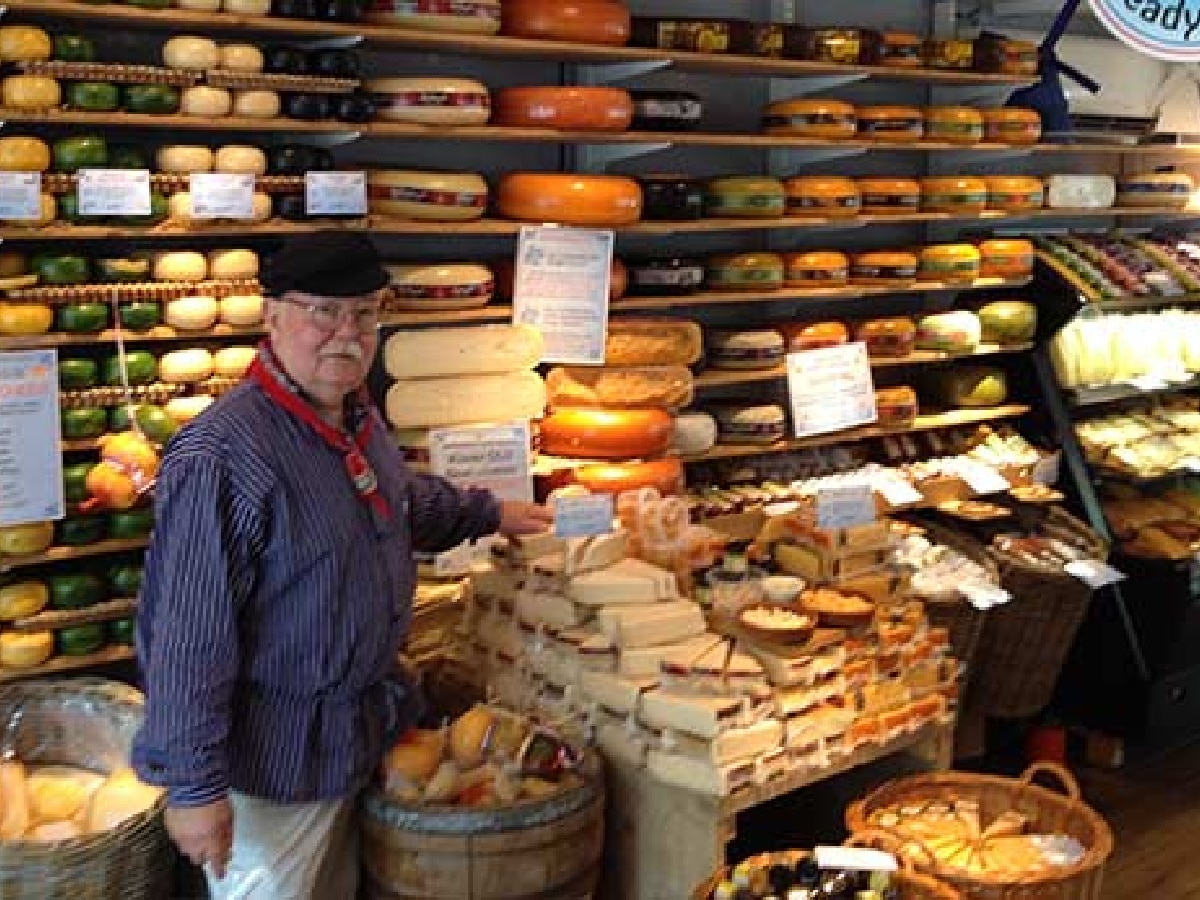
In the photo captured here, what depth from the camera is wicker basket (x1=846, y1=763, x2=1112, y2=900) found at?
262 cm

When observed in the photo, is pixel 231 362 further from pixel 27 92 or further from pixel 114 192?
pixel 27 92

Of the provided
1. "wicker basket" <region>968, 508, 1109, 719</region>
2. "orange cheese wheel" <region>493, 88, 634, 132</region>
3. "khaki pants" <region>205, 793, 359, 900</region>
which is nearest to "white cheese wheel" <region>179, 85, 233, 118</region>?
"orange cheese wheel" <region>493, 88, 634, 132</region>

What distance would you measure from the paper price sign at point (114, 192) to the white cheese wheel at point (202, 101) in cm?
19

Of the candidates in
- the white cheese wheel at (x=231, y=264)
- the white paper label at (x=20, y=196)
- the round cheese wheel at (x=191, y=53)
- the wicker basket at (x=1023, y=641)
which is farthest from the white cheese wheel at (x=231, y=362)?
the wicker basket at (x=1023, y=641)

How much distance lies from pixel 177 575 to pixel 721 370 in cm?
256

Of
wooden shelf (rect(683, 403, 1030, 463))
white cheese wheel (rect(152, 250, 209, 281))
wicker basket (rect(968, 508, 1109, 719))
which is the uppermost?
white cheese wheel (rect(152, 250, 209, 281))

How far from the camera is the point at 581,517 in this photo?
3141 millimetres

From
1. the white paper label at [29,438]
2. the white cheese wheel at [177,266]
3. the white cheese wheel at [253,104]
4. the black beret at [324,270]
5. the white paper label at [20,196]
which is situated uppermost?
the white cheese wheel at [253,104]

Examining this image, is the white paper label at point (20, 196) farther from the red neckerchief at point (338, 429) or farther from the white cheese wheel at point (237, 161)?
the red neckerchief at point (338, 429)

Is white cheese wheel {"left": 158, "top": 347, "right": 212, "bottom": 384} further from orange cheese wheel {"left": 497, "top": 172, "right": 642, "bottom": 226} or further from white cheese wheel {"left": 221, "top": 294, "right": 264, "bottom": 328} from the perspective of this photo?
orange cheese wheel {"left": 497, "top": 172, "right": 642, "bottom": 226}

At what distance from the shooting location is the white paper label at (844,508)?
130 inches

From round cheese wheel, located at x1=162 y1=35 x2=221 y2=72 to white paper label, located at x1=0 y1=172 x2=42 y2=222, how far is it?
0.44m

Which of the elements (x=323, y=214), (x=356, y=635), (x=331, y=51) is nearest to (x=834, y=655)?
(x=356, y=635)

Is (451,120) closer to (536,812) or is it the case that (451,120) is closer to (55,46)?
(55,46)
